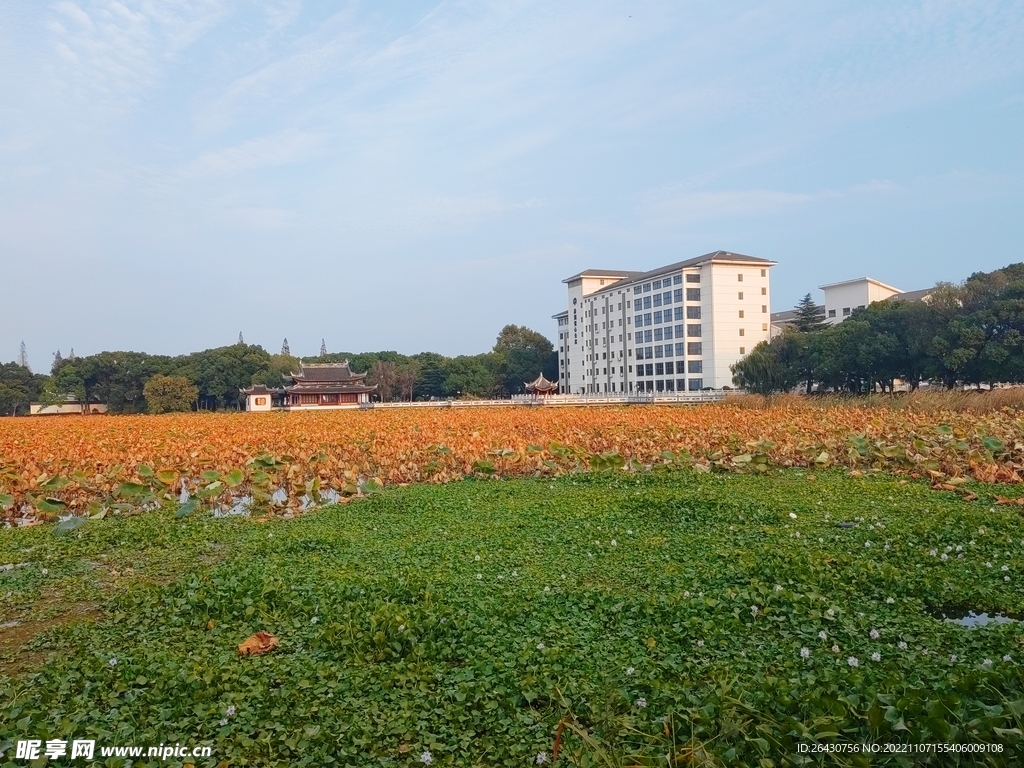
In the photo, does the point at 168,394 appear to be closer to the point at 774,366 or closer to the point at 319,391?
the point at 319,391

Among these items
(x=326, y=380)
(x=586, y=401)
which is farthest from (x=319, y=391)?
(x=586, y=401)

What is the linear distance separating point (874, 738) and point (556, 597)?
7.32ft

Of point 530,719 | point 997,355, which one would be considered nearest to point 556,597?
point 530,719

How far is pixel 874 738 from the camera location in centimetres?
A: 249

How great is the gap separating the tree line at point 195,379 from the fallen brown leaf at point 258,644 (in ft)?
157

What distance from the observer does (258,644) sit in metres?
3.94

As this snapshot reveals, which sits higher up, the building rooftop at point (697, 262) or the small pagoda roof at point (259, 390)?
the building rooftop at point (697, 262)

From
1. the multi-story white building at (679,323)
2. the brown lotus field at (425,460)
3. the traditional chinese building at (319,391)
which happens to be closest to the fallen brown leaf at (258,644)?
the brown lotus field at (425,460)

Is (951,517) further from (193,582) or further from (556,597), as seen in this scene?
(193,582)

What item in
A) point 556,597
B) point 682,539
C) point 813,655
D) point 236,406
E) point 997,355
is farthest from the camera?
point 236,406

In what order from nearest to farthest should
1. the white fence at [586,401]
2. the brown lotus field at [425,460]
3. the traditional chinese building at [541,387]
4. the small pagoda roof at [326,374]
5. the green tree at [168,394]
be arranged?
the brown lotus field at [425,460], the white fence at [586,401], the green tree at [168,394], the small pagoda roof at [326,374], the traditional chinese building at [541,387]

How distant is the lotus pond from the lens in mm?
2764

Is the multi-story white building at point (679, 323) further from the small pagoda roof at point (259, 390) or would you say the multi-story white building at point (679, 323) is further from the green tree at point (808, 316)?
the small pagoda roof at point (259, 390)

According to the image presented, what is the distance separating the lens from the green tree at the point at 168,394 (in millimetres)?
46875
